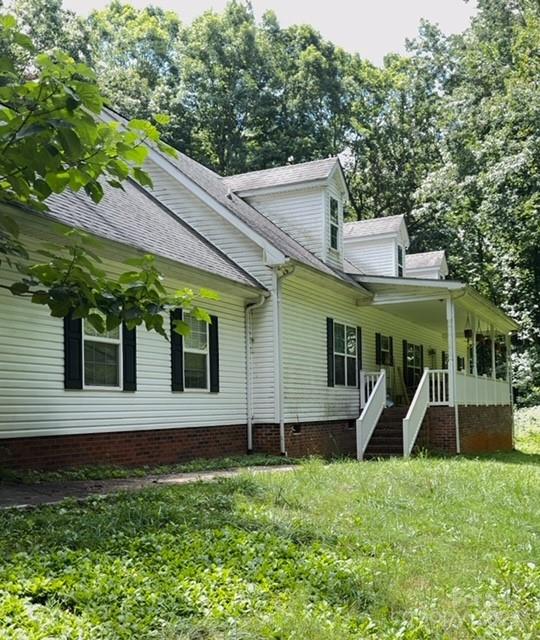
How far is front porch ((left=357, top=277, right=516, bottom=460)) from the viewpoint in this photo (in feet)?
52.8

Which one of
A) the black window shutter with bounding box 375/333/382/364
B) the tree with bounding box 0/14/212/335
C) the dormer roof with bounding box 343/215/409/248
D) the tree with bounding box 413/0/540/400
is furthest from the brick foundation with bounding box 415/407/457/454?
the tree with bounding box 0/14/212/335

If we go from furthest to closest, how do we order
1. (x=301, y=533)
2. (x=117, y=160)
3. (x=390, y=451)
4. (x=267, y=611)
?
(x=390, y=451)
(x=301, y=533)
(x=117, y=160)
(x=267, y=611)

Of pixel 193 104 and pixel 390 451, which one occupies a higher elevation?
pixel 193 104

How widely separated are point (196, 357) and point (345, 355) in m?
5.76

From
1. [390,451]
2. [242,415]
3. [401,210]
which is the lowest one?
[390,451]

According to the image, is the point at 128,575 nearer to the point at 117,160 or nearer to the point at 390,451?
the point at 117,160

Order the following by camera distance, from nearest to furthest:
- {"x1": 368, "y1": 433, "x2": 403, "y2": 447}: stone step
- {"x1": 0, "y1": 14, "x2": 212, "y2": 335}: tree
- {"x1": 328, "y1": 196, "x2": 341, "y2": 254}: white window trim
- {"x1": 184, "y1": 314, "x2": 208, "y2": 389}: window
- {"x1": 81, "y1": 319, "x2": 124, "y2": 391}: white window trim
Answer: {"x1": 0, "y1": 14, "x2": 212, "y2": 335}: tree < {"x1": 81, "y1": 319, "x2": 124, "y2": 391}: white window trim < {"x1": 184, "y1": 314, "x2": 208, "y2": 389}: window < {"x1": 368, "y1": 433, "x2": 403, "y2": 447}: stone step < {"x1": 328, "y1": 196, "x2": 341, "y2": 254}: white window trim

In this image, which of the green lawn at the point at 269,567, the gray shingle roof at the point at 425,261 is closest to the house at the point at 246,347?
the green lawn at the point at 269,567

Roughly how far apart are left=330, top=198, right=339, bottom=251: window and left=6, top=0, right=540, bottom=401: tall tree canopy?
14302 millimetres

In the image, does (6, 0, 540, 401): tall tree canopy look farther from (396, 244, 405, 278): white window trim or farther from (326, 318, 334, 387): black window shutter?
(326, 318, 334, 387): black window shutter

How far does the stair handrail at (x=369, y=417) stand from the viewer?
15406 millimetres

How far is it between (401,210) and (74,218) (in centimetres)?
3039

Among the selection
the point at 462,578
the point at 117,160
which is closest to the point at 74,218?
the point at 117,160

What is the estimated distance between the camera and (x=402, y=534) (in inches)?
243
